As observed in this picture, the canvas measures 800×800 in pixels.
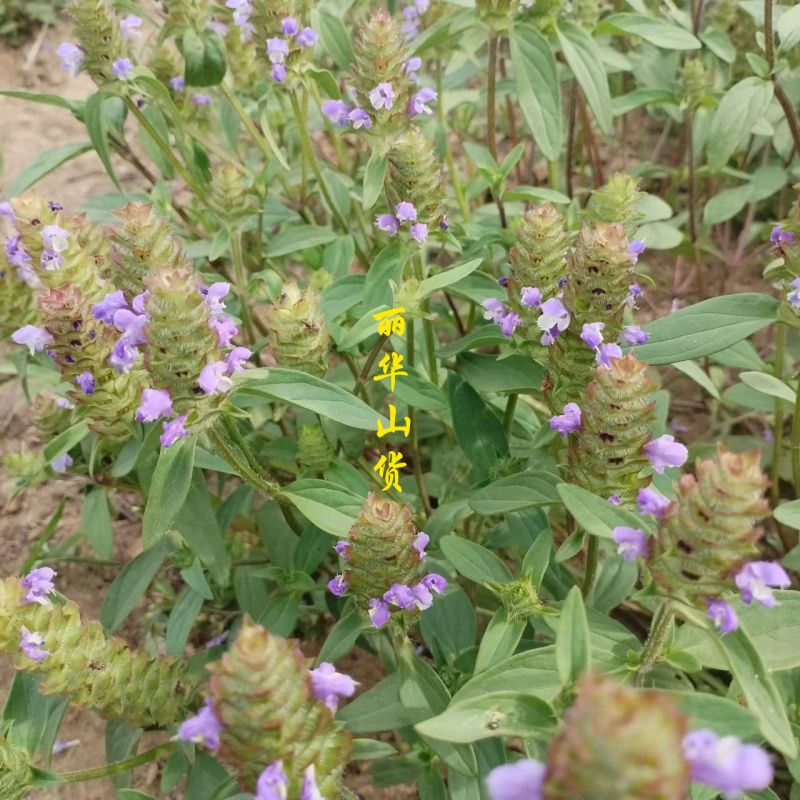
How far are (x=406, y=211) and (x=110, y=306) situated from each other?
3.86 ft

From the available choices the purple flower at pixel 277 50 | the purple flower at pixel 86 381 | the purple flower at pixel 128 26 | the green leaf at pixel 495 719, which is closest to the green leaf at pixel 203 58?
the purple flower at pixel 128 26

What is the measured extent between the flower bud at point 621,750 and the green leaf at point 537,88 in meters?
3.01

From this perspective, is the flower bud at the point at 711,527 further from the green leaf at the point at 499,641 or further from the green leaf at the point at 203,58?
the green leaf at the point at 203,58

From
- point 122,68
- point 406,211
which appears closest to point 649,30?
point 406,211

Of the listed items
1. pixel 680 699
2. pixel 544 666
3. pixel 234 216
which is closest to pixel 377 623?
pixel 544 666

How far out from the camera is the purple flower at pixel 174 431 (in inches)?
86.1

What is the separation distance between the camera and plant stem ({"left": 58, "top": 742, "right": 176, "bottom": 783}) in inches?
102

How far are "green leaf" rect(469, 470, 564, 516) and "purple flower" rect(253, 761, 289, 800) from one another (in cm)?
119

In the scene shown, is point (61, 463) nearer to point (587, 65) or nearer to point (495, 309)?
point (495, 309)

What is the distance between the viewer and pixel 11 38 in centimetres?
791

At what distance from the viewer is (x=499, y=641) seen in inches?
98.2

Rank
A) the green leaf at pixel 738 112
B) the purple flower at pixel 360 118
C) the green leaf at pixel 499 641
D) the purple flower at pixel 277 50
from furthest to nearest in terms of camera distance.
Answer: the green leaf at pixel 738 112
the purple flower at pixel 277 50
the purple flower at pixel 360 118
the green leaf at pixel 499 641

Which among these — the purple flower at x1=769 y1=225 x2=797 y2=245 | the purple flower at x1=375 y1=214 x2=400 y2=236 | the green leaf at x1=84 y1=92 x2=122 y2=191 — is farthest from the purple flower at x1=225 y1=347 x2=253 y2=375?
the green leaf at x1=84 y1=92 x2=122 y2=191

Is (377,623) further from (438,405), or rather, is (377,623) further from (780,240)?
(780,240)
